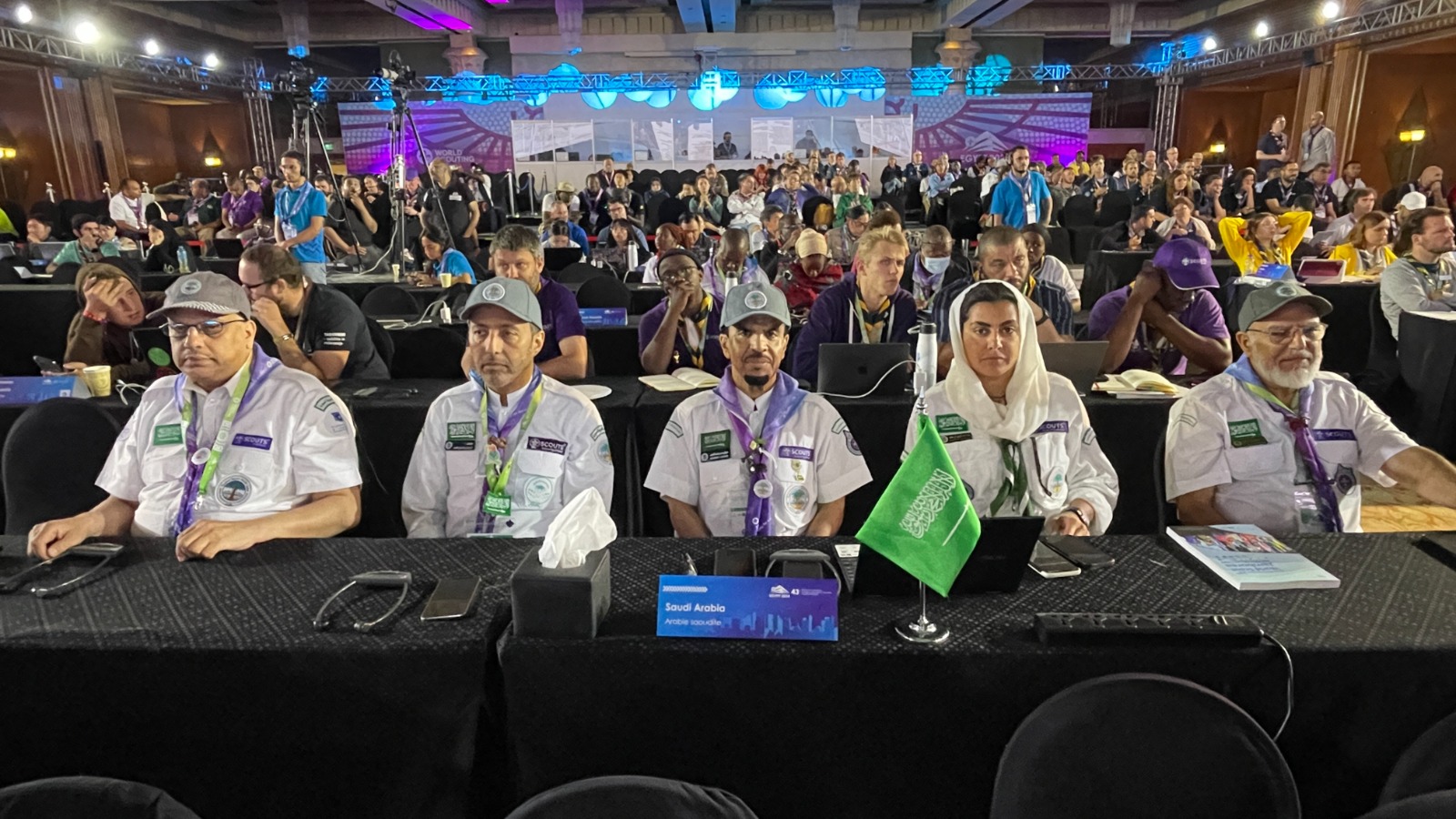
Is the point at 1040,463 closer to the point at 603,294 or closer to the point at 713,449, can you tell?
the point at 713,449

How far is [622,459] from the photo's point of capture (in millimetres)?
3361

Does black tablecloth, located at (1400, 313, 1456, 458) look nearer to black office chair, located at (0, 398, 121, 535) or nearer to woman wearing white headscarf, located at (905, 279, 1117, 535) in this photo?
woman wearing white headscarf, located at (905, 279, 1117, 535)

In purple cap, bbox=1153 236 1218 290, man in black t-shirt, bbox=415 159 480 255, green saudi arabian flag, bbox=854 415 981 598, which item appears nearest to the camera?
green saudi arabian flag, bbox=854 415 981 598

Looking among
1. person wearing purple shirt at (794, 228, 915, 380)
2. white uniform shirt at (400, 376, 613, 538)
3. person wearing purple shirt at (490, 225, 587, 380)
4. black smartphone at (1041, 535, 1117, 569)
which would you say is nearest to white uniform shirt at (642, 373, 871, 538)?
white uniform shirt at (400, 376, 613, 538)

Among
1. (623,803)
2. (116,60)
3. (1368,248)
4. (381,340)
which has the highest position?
(116,60)

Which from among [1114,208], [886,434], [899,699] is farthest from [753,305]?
[1114,208]

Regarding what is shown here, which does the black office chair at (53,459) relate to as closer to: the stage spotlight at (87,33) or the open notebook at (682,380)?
the open notebook at (682,380)

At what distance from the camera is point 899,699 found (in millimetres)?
1451

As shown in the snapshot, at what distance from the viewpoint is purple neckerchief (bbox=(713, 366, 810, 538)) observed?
241 centimetres

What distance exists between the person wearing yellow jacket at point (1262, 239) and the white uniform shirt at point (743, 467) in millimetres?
5570

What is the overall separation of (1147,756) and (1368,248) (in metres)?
7.97

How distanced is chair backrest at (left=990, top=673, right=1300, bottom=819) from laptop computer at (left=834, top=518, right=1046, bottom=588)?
386 mm

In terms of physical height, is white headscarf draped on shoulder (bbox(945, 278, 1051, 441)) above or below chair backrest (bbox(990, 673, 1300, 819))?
above

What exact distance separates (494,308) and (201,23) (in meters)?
20.4
